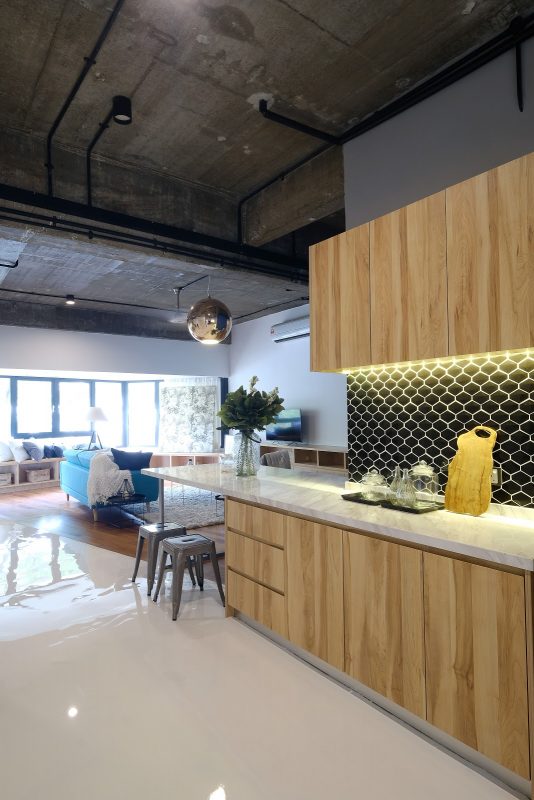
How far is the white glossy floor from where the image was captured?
1.80m

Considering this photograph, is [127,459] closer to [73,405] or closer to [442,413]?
[73,405]

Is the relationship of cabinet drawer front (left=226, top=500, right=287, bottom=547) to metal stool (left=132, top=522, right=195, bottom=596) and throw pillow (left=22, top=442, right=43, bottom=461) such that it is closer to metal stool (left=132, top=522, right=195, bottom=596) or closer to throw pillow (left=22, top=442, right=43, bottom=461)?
metal stool (left=132, top=522, right=195, bottom=596)

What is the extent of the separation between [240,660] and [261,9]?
3.39 metres

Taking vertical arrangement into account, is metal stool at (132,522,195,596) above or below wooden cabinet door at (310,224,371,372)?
below

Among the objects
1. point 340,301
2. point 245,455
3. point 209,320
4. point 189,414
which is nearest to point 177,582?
point 245,455

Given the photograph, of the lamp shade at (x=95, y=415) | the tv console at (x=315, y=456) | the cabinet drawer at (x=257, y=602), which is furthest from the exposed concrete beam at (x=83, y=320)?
the cabinet drawer at (x=257, y=602)

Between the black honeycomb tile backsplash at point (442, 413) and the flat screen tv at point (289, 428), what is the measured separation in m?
4.57

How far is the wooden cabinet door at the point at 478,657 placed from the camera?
1.67 meters

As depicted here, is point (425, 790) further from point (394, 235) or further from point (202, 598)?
point (394, 235)

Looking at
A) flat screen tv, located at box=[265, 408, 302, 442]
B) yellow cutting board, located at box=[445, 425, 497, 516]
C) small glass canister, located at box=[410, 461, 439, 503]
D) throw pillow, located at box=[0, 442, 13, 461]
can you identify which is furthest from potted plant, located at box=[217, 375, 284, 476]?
throw pillow, located at box=[0, 442, 13, 461]

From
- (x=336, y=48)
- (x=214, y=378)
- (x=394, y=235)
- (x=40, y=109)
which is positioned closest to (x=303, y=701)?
(x=394, y=235)

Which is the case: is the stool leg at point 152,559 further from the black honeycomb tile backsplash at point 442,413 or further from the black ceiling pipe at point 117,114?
the black ceiling pipe at point 117,114

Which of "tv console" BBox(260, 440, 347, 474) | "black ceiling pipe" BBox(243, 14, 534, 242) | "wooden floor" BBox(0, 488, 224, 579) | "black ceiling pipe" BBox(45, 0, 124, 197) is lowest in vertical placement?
"wooden floor" BBox(0, 488, 224, 579)

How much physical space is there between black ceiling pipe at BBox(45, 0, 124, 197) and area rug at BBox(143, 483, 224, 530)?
392 centimetres
